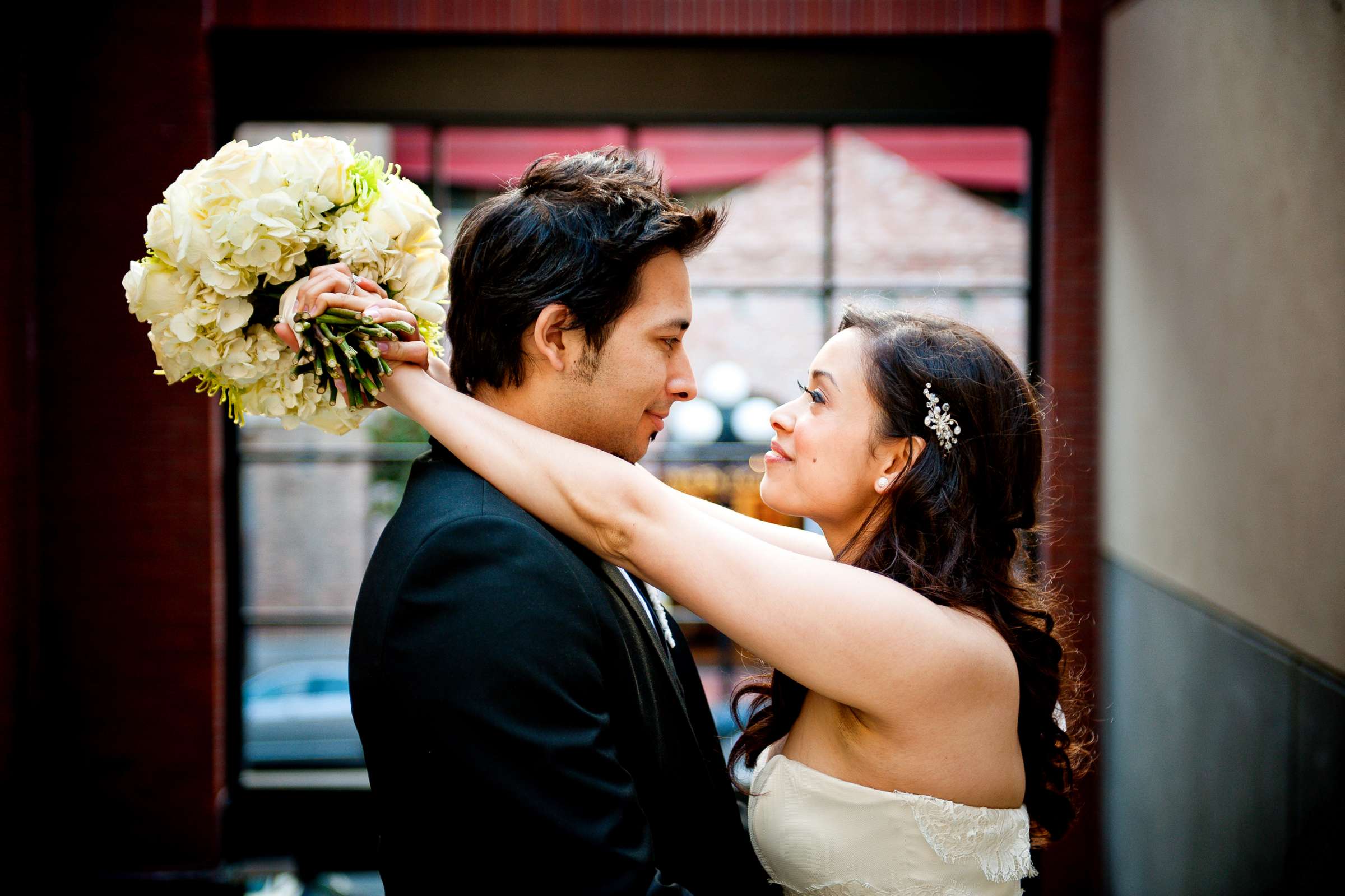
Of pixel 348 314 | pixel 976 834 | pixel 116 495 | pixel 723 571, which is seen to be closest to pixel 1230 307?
pixel 976 834

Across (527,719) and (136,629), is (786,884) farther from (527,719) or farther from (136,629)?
(136,629)

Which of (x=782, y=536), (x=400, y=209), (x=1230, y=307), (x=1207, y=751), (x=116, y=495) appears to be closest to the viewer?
(x=400, y=209)

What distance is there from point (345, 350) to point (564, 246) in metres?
0.43

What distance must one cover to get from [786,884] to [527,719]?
893mm

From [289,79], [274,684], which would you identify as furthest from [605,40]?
[274,684]

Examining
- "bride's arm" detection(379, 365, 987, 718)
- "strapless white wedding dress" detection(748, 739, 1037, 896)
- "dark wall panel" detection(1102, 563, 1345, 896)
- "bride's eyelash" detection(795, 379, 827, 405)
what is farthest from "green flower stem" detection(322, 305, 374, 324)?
"dark wall panel" detection(1102, 563, 1345, 896)

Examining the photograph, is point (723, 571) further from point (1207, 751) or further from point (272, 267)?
point (1207, 751)

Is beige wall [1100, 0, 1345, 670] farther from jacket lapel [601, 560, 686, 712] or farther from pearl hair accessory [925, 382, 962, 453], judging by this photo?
jacket lapel [601, 560, 686, 712]

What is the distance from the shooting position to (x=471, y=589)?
5.03 feet

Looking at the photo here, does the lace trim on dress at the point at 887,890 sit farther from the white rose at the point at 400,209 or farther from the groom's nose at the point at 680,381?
the white rose at the point at 400,209

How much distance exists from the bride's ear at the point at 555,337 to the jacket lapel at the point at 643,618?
38 centimetres

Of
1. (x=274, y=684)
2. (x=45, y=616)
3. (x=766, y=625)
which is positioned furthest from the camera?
(x=274, y=684)

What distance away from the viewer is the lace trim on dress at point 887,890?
6.44ft

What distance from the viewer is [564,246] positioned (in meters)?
1.82
